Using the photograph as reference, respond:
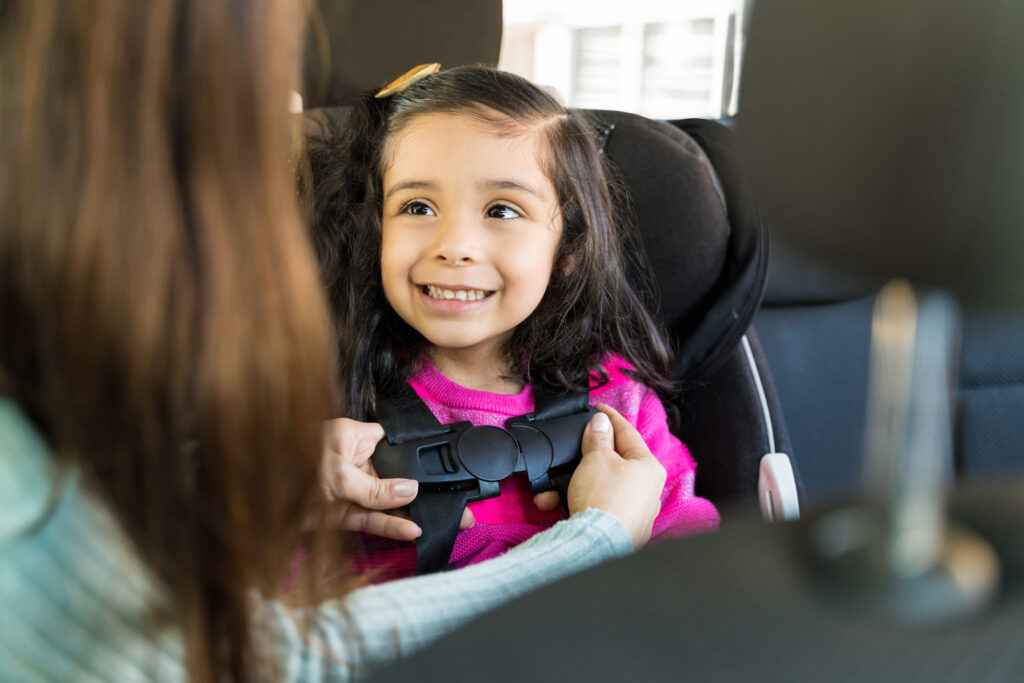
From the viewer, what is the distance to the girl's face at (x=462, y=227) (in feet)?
3.42

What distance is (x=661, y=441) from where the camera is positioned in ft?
3.92

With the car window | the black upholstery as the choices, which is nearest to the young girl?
the black upholstery

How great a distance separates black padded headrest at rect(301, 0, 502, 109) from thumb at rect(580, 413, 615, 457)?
23.3 inches

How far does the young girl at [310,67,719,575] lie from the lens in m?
1.05

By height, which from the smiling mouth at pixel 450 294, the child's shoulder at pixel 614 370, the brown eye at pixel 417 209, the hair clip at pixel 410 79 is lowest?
the child's shoulder at pixel 614 370

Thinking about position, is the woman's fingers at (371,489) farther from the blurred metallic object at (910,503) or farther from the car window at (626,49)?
the car window at (626,49)

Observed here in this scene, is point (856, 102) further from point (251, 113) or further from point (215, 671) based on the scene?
point (215, 671)

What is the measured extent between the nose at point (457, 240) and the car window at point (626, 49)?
1227 millimetres

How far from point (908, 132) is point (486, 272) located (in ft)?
2.45

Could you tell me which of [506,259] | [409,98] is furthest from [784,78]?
[409,98]

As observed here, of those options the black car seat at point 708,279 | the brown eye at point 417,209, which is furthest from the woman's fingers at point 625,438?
the brown eye at point 417,209

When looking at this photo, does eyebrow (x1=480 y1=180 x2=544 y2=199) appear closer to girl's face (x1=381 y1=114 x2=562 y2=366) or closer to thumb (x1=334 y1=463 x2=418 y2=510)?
girl's face (x1=381 y1=114 x2=562 y2=366)

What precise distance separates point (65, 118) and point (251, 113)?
Answer: 9 centimetres

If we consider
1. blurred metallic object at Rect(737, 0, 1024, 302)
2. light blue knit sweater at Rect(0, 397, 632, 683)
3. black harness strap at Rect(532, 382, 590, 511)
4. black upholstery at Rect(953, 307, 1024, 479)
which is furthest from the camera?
black upholstery at Rect(953, 307, 1024, 479)
